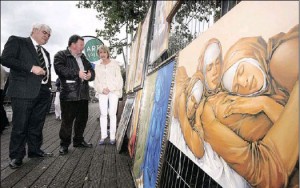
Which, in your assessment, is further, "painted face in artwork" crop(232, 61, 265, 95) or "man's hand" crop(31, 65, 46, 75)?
"man's hand" crop(31, 65, 46, 75)

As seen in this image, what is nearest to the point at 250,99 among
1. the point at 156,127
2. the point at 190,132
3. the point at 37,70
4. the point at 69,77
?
the point at 190,132

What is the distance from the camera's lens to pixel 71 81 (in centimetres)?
463

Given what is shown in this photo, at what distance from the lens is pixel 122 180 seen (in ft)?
10.4

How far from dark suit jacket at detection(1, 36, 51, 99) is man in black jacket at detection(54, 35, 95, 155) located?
1.90 feet

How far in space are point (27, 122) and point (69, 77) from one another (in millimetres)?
936

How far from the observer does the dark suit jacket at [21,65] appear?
12.2 ft

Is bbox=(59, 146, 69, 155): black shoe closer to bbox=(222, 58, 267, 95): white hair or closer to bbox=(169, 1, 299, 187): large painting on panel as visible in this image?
bbox=(169, 1, 299, 187): large painting on panel

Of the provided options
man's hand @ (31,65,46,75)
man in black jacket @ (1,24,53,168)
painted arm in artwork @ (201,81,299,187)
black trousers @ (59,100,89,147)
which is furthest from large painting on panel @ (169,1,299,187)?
black trousers @ (59,100,89,147)

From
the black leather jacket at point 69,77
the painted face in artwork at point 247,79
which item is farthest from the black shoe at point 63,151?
the painted face in artwork at point 247,79

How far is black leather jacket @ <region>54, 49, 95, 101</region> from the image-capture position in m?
4.52

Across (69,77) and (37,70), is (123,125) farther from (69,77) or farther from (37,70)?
(37,70)

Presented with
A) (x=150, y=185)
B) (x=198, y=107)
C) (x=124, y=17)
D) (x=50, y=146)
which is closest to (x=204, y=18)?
(x=198, y=107)

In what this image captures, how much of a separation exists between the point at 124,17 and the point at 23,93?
1044 centimetres

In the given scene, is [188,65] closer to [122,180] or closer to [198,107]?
[198,107]
